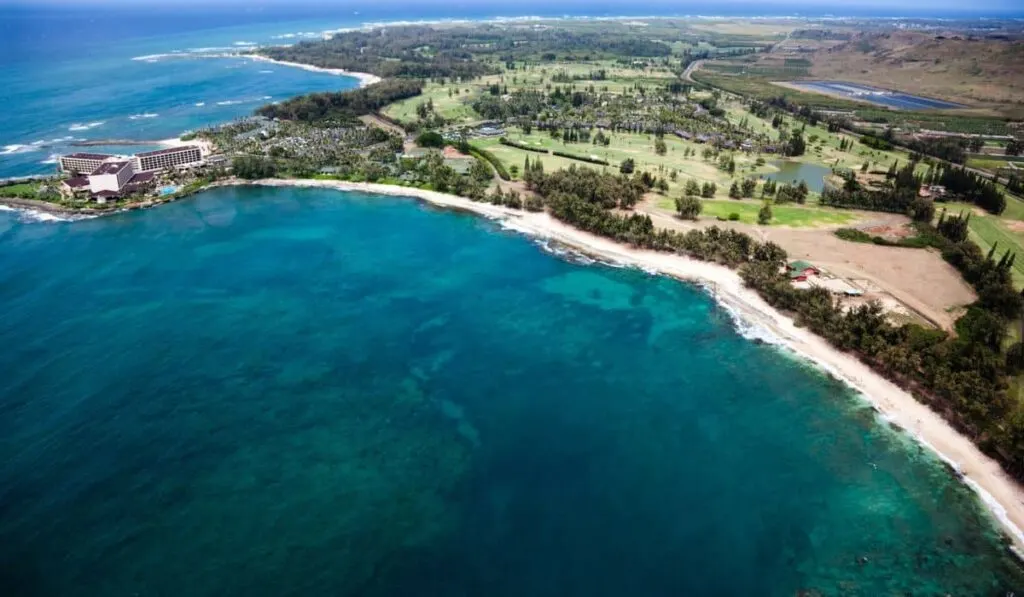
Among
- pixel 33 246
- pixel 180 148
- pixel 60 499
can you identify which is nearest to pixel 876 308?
pixel 60 499

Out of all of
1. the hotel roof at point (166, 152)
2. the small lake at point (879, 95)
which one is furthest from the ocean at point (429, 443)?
the small lake at point (879, 95)

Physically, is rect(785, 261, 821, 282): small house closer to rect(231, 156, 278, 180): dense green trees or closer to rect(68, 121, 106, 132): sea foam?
rect(231, 156, 278, 180): dense green trees

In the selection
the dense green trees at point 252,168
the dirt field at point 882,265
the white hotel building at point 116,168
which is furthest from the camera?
the dense green trees at point 252,168

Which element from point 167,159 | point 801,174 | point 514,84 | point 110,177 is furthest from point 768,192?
point 514,84

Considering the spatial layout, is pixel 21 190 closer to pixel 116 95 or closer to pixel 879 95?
pixel 116 95

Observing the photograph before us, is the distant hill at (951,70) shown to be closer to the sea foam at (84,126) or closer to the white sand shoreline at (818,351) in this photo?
the white sand shoreline at (818,351)

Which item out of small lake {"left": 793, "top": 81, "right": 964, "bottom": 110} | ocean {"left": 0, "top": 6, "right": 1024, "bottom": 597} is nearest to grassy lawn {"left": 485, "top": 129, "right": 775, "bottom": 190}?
ocean {"left": 0, "top": 6, "right": 1024, "bottom": 597}
